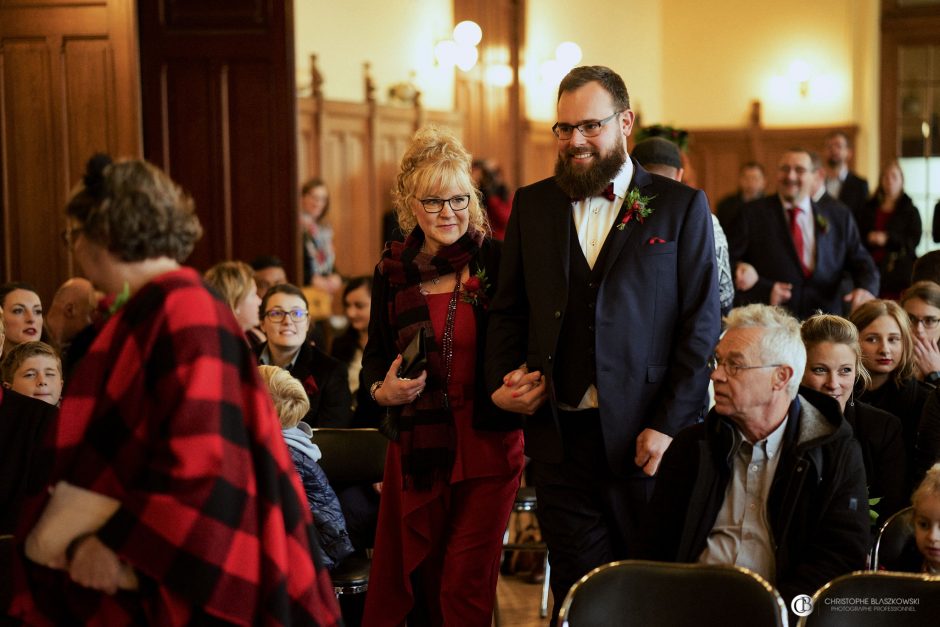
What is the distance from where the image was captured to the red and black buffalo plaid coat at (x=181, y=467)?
6.64ft

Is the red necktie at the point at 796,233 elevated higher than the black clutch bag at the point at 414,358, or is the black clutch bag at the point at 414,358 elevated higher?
the red necktie at the point at 796,233

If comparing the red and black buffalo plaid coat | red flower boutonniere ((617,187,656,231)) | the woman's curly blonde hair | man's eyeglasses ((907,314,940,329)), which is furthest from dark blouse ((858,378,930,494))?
the red and black buffalo plaid coat

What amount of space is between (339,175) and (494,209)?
1514 millimetres

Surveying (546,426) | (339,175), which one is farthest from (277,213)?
(546,426)

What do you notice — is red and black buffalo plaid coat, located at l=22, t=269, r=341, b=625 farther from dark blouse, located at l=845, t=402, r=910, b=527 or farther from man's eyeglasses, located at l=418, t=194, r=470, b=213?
dark blouse, located at l=845, t=402, r=910, b=527

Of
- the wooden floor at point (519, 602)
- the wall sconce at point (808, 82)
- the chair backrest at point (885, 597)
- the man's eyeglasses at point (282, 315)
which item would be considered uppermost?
the wall sconce at point (808, 82)

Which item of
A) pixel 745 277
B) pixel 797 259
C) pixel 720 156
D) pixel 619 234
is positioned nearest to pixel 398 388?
Answer: pixel 619 234

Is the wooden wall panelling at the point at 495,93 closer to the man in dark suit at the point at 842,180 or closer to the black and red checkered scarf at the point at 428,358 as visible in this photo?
the man in dark suit at the point at 842,180

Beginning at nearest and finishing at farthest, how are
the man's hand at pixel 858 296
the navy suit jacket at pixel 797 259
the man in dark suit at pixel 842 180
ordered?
the man's hand at pixel 858 296
the navy suit jacket at pixel 797 259
the man in dark suit at pixel 842 180

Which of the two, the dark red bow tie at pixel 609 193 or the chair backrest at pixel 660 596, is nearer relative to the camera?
the chair backrest at pixel 660 596

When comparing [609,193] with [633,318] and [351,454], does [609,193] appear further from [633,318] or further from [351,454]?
Answer: [351,454]

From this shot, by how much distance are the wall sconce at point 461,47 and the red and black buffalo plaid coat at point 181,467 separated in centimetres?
960

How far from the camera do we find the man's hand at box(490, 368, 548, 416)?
3.07 metres

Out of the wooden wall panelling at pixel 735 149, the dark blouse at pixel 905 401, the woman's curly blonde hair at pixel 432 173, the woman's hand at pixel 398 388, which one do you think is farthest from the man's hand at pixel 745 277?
the wooden wall panelling at pixel 735 149
